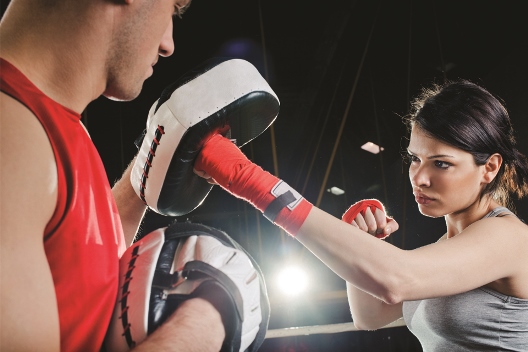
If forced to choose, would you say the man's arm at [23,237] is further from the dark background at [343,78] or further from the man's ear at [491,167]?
the man's ear at [491,167]

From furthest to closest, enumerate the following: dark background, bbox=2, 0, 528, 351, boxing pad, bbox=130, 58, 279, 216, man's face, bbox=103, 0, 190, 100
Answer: dark background, bbox=2, 0, 528, 351, boxing pad, bbox=130, 58, 279, 216, man's face, bbox=103, 0, 190, 100

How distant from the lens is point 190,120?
3.14ft

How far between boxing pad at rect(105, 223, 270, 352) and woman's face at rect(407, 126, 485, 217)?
87 cm

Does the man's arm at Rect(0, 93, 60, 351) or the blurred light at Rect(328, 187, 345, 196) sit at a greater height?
the man's arm at Rect(0, 93, 60, 351)

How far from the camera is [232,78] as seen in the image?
1014mm

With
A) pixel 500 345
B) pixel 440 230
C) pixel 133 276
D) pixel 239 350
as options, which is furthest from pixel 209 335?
pixel 440 230

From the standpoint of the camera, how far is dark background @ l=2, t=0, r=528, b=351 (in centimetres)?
273

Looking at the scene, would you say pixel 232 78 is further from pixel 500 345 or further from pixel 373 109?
pixel 373 109

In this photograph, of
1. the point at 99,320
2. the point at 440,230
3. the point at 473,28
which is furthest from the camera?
the point at 440,230

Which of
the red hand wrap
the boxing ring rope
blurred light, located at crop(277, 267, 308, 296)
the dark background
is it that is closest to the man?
the dark background

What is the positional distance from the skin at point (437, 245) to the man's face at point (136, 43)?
55cm

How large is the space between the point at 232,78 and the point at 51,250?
61 centimetres

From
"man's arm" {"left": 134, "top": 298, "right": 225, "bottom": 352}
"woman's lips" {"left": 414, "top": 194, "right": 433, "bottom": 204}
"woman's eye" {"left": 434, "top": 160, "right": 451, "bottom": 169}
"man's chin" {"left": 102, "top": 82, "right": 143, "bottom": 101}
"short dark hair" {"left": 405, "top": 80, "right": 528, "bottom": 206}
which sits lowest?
"man's arm" {"left": 134, "top": 298, "right": 225, "bottom": 352}

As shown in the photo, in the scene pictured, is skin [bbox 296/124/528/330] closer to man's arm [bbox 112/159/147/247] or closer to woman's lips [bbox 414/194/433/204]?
woman's lips [bbox 414/194/433/204]
